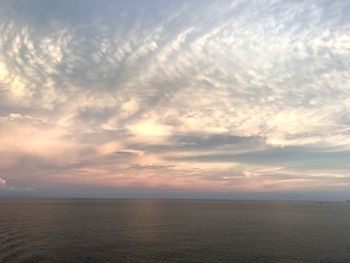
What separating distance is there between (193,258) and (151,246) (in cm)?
1466

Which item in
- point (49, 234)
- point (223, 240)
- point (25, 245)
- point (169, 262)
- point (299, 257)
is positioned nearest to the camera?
point (169, 262)

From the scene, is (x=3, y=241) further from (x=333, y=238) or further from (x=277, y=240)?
(x=333, y=238)

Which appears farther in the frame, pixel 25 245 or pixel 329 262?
pixel 25 245

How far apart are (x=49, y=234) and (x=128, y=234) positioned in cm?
2080

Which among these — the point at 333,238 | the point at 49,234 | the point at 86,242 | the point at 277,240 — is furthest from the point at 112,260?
the point at 333,238

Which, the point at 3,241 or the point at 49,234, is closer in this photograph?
the point at 3,241

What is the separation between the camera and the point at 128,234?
97562 millimetres

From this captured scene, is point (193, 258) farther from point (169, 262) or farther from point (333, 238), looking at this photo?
point (333, 238)

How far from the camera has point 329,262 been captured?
64.7 m

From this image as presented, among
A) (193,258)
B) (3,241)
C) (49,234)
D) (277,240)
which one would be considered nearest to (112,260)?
(193,258)

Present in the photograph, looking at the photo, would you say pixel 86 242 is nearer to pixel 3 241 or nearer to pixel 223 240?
pixel 3 241

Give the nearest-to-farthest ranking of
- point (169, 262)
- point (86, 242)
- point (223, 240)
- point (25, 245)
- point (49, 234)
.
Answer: point (169, 262)
point (25, 245)
point (86, 242)
point (223, 240)
point (49, 234)

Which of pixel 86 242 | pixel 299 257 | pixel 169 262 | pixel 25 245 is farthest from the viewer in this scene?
pixel 86 242

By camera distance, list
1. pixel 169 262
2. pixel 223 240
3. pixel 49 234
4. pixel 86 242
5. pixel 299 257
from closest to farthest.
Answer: pixel 169 262
pixel 299 257
pixel 86 242
pixel 223 240
pixel 49 234
